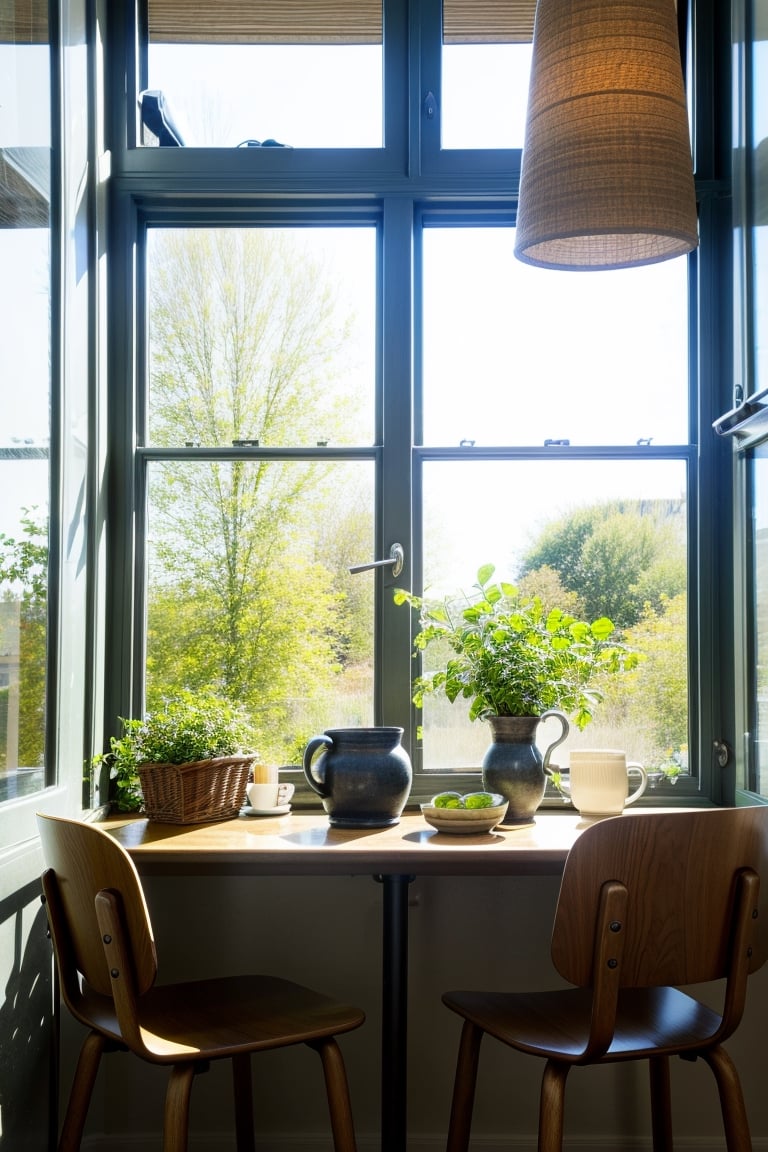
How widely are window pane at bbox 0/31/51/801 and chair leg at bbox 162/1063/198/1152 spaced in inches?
23.4

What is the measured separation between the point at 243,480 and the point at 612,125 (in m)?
1.36

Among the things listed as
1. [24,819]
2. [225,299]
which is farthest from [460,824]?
[225,299]

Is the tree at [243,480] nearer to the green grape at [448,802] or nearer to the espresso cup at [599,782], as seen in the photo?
the green grape at [448,802]

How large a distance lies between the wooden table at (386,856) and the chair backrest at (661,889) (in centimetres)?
33

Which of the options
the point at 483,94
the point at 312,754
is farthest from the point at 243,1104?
the point at 483,94

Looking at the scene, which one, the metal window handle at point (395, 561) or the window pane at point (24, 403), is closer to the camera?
the window pane at point (24, 403)

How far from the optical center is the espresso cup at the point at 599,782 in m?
2.39

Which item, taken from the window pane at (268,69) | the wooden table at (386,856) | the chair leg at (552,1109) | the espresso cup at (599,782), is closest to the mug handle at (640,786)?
the espresso cup at (599,782)

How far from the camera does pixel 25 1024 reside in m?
2.10

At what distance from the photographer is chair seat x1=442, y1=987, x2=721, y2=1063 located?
185 cm

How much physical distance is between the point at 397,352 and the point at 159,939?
5.16ft

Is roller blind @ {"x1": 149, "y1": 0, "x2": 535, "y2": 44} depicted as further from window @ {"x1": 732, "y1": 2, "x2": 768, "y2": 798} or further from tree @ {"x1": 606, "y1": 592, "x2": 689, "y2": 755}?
tree @ {"x1": 606, "y1": 592, "x2": 689, "y2": 755}

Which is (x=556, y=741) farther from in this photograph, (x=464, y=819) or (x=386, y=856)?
(x=386, y=856)

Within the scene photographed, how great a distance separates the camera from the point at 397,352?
9.10ft
